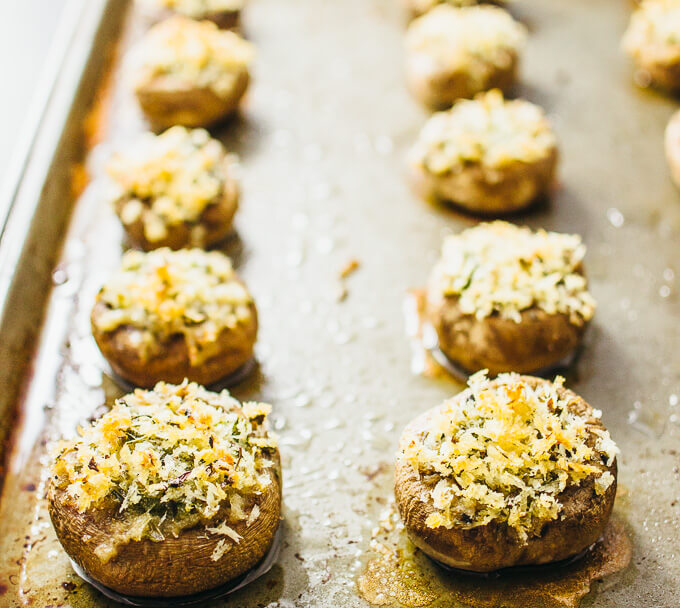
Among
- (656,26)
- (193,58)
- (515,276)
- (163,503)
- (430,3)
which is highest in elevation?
(656,26)

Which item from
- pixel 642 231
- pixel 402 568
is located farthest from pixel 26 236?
pixel 642 231

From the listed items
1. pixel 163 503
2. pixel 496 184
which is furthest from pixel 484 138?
pixel 163 503

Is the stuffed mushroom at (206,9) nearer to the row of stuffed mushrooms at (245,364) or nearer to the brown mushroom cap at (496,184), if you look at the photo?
the row of stuffed mushrooms at (245,364)

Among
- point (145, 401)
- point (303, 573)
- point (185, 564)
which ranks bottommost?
point (303, 573)

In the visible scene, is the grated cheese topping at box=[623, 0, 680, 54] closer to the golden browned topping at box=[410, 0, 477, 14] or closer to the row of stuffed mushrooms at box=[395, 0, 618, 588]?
the row of stuffed mushrooms at box=[395, 0, 618, 588]

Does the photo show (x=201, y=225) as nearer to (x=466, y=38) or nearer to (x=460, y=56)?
(x=460, y=56)

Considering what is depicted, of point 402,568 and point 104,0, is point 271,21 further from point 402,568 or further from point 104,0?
point 402,568
